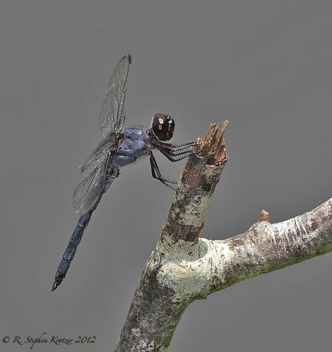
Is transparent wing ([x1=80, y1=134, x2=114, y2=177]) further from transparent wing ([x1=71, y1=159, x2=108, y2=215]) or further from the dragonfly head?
the dragonfly head

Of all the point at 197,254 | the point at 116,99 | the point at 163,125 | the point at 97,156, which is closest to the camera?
the point at 197,254

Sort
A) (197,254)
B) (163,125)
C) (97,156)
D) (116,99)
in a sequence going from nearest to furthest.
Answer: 1. (197,254)
2. (163,125)
3. (97,156)
4. (116,99)

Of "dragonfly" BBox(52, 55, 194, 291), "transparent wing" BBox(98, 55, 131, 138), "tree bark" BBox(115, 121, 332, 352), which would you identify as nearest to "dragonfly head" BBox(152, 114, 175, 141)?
"dragonfly" BBox(52, 55, 194, 291)

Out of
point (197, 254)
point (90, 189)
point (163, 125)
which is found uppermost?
point (163, 125)

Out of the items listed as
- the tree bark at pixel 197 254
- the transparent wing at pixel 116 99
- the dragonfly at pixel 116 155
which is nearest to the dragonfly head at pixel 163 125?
the dragonfly at pixel 116 155

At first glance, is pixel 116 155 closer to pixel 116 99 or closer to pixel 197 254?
pixel 116 99

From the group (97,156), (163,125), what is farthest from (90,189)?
(163,125)

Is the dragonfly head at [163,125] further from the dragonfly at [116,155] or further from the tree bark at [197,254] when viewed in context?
the tree bark at [197,254]
